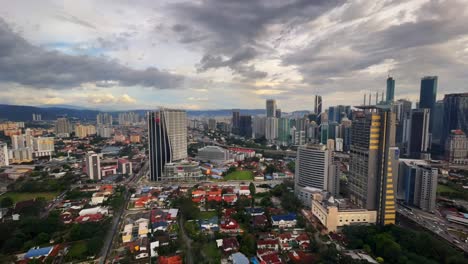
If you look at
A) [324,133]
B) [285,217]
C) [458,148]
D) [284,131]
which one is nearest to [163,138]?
[285,217]

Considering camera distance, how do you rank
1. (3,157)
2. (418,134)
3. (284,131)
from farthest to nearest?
(284,131) < (418,134) < (3,157)

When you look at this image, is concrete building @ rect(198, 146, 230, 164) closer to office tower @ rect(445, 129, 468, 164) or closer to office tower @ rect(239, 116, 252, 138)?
office tower @ rect(239, 116, 252, 138)

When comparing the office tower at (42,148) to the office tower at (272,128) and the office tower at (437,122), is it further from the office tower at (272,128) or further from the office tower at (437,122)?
the office tower at (437,122)

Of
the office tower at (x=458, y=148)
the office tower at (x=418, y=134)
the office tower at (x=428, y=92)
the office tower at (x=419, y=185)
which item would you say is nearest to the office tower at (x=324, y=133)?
the office tower at (x=418, y=134)

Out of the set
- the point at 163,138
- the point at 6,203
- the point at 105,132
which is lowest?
the point at 6,203

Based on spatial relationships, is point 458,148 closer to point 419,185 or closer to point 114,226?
point 419,185

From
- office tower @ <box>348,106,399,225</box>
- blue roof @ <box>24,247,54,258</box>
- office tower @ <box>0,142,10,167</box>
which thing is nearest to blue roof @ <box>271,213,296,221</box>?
office tower @ <box>348,106,399,225</box>
